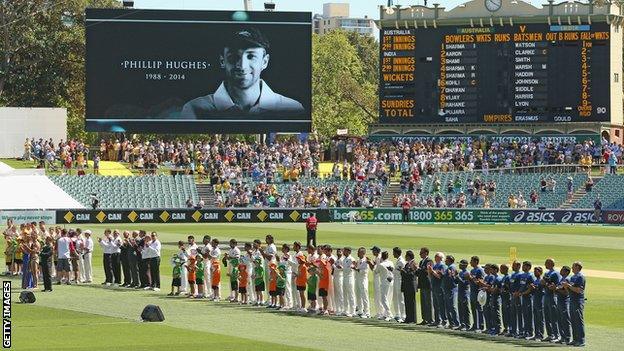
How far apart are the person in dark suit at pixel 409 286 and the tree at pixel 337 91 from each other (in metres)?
93.8

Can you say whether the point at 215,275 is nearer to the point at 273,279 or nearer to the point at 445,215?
the point at 273,279

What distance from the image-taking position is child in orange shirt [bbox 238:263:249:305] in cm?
3544

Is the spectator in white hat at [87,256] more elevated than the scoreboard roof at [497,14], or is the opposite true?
the scoreboard roof at [497,14]

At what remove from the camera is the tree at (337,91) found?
128 metres

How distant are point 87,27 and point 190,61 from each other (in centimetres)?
551

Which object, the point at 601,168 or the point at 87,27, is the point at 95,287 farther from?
the point at 601,168

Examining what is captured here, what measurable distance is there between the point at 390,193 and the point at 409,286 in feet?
156

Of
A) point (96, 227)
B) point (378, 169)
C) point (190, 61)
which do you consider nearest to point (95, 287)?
point (96, 227)

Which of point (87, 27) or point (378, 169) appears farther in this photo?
point (378, 169)

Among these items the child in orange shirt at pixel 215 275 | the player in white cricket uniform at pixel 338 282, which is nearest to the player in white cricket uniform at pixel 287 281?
the player in white cricket uniform at pixel 338 282

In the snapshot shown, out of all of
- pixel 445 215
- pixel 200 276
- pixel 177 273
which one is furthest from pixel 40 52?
pixel 200 276

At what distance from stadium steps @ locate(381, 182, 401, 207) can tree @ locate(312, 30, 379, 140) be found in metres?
45.7

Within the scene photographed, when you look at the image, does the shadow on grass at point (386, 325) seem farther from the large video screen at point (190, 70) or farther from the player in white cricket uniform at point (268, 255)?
the large video screen at point (190, 70)

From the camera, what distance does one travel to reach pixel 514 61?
73188 mm
